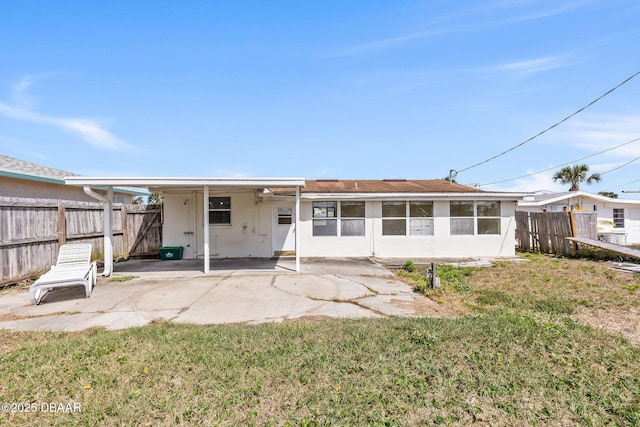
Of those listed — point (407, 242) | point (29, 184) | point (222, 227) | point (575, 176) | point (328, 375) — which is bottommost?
point (328, 375)

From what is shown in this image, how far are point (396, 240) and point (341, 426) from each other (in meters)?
10.1

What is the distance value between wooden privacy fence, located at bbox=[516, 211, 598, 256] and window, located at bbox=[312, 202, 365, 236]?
8.14 meters

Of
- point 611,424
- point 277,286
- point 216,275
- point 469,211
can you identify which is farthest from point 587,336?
point 469,211

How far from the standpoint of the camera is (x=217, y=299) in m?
6.04

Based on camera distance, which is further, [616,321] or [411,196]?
[411,196]

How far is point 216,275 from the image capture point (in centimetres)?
838

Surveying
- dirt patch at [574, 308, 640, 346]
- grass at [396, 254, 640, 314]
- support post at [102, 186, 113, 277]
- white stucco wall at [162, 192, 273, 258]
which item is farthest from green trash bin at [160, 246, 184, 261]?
dirt patch at [574, 308, 640, 346]

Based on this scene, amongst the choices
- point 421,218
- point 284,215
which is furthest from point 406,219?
point 284,215

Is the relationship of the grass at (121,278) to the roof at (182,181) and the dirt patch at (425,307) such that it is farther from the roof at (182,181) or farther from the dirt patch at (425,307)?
the dirt patch at (425,307)

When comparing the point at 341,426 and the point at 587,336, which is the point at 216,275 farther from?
the point at 587,336

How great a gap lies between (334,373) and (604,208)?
25.2 m

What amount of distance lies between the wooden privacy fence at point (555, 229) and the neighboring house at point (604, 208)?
5.08m

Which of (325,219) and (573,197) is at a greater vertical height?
(573,197)

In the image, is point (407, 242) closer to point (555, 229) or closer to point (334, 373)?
point (555, 229)
